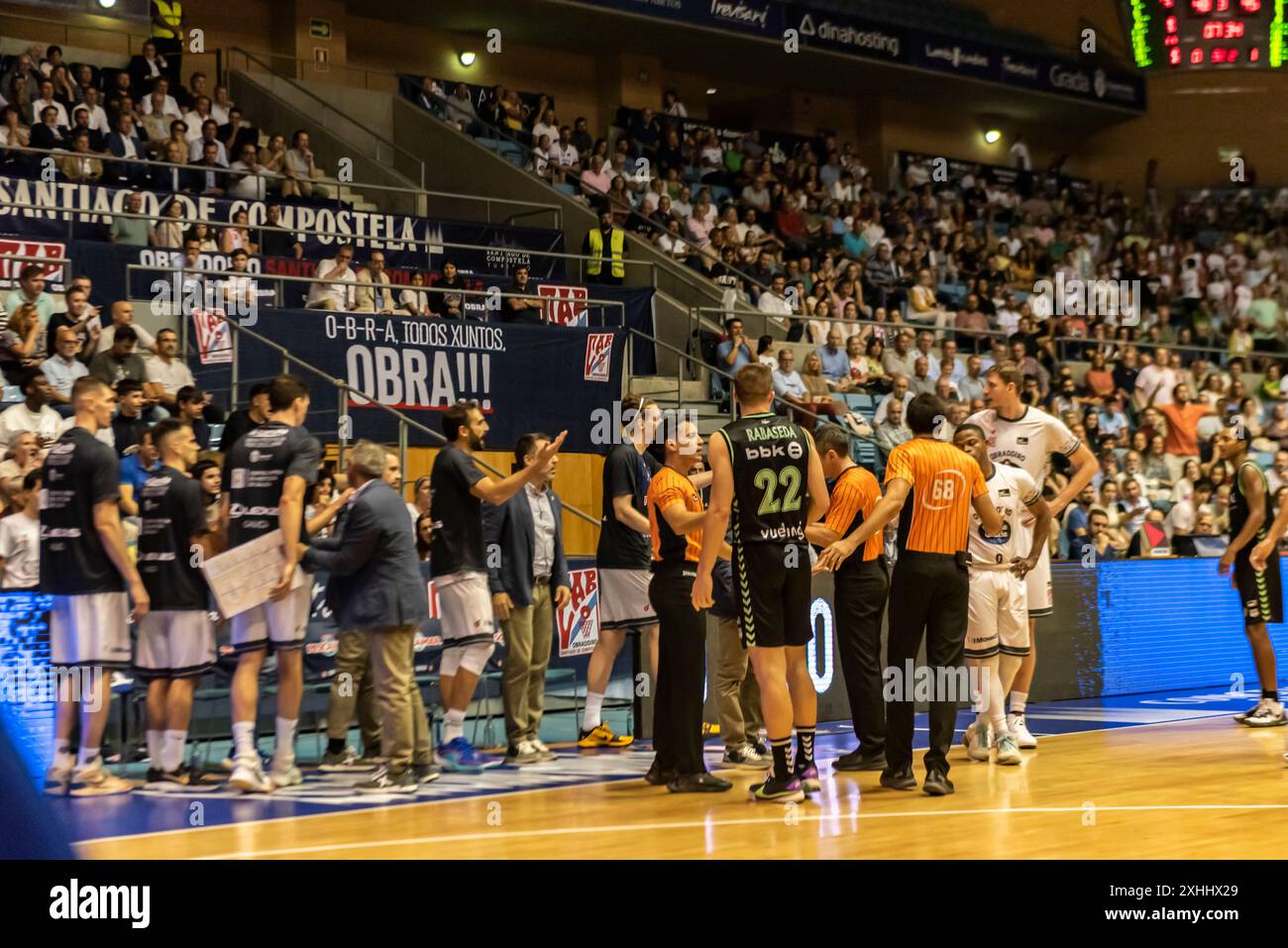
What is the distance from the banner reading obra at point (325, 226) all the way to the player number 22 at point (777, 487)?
8.83 metres

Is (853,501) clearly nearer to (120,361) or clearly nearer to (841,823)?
(841,823)

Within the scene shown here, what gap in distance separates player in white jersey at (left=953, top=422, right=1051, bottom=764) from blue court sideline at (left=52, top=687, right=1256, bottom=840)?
3.26 ft

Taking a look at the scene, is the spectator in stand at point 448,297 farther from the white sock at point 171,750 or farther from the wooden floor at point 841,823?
the wooden floor at point 841,823

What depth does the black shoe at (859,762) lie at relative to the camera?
9266 mm

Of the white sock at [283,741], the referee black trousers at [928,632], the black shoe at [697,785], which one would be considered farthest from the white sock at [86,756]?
the referee black trousers at [928,632]

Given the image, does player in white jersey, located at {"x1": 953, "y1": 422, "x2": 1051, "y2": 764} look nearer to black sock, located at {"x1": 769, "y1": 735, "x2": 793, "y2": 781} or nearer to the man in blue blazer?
black sock, located at {"x1": 769, "y1": 735, "x2": 793, "y2": 781}

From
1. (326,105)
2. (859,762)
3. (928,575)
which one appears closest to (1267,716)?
(859,762)

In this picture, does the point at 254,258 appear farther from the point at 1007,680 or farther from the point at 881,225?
the point at 881,225

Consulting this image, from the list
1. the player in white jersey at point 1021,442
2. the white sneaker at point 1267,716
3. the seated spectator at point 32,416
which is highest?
the seated spectator at point 32,416

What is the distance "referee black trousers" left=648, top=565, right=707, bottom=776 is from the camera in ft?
27.5

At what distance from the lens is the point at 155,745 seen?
348 inches

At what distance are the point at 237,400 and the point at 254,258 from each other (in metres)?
2.71
